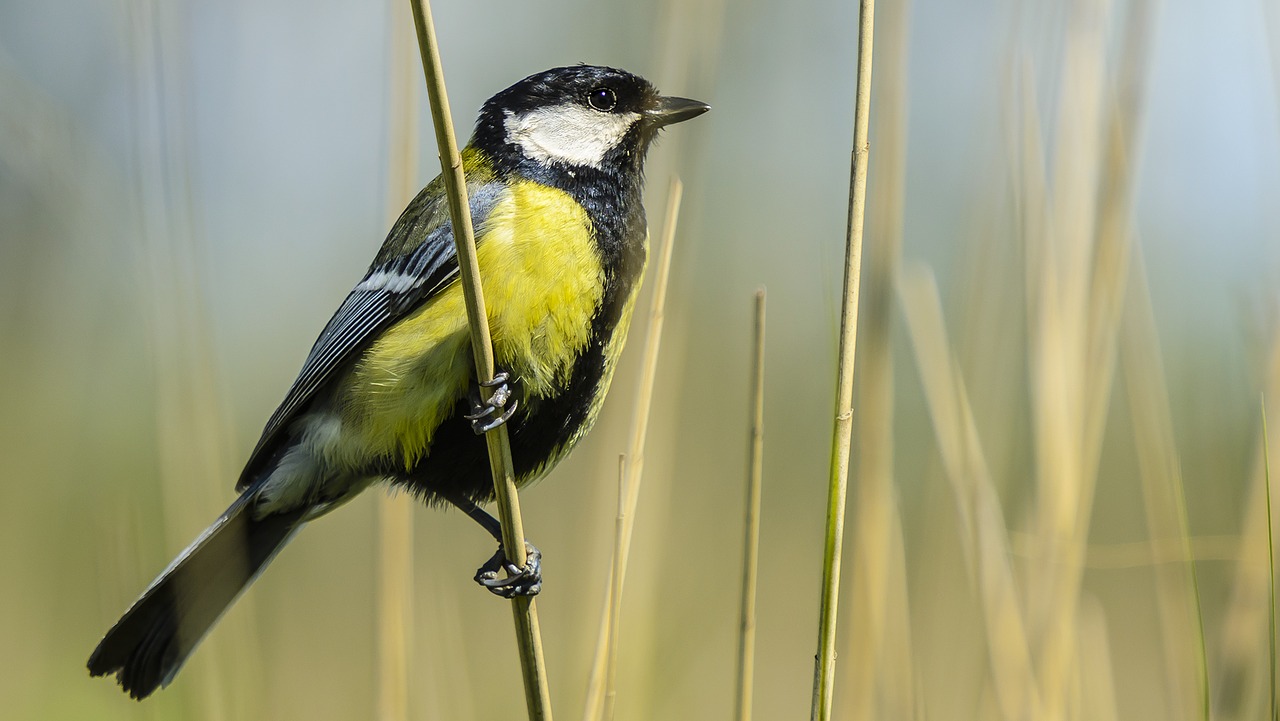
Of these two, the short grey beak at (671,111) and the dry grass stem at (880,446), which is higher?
the short grey beak at (671,111)

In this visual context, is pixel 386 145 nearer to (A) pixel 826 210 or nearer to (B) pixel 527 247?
(B) pixel 527 247

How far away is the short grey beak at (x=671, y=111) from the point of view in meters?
2.18

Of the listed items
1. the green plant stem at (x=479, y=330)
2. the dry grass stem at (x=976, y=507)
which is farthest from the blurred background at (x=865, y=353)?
the green plant stem at (x=479, y=330)

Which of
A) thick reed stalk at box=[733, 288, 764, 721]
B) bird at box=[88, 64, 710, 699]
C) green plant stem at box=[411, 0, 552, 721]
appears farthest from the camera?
bird at box=[88, 64, 710, 699]

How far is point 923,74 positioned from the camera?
289 centimetres

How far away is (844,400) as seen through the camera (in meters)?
1.21

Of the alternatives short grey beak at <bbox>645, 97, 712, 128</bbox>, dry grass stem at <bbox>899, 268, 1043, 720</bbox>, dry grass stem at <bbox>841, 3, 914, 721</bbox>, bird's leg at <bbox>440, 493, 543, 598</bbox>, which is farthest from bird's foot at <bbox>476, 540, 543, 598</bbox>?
short grey beak at <bbox>645, 97, 712, 128</bbox>

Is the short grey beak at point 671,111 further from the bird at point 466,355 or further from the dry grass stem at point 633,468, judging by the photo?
the dry grass stem at point 633,468

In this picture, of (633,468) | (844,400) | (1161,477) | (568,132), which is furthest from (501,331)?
(1161,477)

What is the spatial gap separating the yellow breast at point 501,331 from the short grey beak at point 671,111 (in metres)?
0.37

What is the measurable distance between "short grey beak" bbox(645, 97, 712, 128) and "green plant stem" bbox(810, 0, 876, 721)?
994 millimetres

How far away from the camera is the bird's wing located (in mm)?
1980

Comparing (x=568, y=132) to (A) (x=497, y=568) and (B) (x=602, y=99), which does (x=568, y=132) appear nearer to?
(B) (x=602, y=99)

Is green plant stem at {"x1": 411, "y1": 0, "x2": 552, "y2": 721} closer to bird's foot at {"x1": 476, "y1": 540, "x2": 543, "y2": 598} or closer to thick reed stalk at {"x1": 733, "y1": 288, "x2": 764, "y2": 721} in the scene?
thick reed stalk at {"x1": 733, "y1": 288, "x2": 764, "y2": 721}
